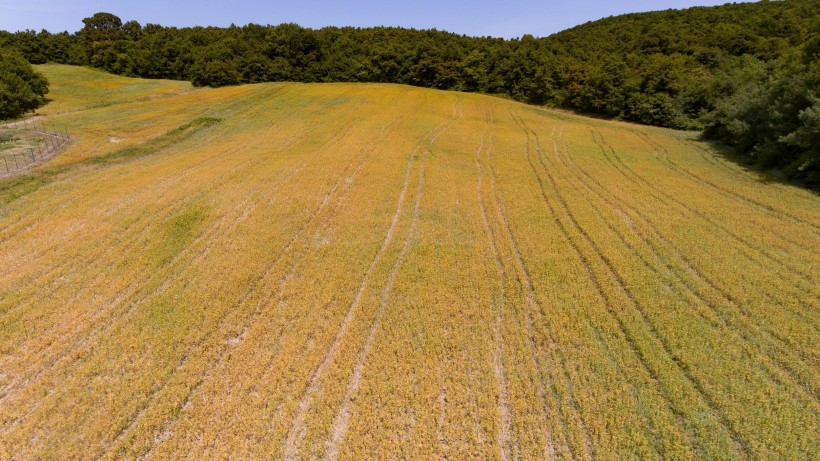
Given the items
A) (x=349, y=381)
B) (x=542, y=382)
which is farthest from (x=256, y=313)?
(x=542, y=382)

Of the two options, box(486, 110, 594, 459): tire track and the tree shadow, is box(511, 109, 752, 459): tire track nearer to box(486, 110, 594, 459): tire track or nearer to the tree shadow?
box(486, 110, 594, 459): tire track

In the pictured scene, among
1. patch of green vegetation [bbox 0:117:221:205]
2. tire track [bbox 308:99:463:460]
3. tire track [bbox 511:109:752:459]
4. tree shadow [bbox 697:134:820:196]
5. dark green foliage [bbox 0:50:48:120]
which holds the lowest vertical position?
tire track [bbox 308:99:463:460]

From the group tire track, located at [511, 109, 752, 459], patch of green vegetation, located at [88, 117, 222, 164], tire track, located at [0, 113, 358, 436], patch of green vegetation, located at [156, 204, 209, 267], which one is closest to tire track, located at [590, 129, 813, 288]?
tire track, located at [511, 109, 752, 459]

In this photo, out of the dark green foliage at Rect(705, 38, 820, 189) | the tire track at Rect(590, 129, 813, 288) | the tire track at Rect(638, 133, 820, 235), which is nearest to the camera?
the tire track at Rect(590, 129, 813, 288)

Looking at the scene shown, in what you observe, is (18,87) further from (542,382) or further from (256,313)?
(542,382)

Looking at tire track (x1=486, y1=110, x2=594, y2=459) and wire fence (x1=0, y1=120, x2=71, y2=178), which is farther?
wire fence (x1=0, y1=120, x2=71, y2=178)

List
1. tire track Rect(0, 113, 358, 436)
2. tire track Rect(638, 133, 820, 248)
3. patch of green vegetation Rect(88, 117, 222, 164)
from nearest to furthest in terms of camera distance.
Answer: tire track Rect(0, 113, 358, 436) → tire track Rect(638, 133, 820, 248) → patch of green vegetation Rect(88, 117, 222, 164)
